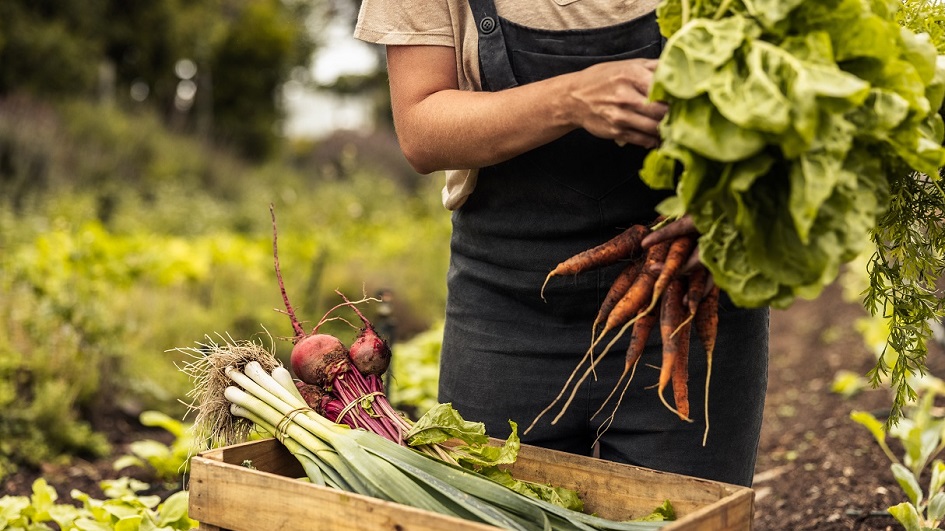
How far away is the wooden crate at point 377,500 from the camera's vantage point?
1436 millimetres

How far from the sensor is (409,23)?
1832 mm

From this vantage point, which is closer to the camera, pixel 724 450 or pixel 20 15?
pixel 724 450

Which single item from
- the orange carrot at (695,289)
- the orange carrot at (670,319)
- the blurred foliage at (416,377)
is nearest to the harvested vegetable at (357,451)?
the orange carrot at (670,319)

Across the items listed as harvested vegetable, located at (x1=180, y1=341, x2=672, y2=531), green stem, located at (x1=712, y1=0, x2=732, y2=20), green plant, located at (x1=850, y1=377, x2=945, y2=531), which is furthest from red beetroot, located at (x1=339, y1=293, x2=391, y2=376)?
green plant, located at (x1=850, y1=377, x2=945, y2=531)

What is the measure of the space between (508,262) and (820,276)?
0.84m

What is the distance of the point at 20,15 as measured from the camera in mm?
11148

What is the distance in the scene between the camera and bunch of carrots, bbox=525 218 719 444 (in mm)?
1504

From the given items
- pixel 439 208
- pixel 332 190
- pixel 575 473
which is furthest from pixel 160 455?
pixel 332 190

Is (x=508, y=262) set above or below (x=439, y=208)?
above

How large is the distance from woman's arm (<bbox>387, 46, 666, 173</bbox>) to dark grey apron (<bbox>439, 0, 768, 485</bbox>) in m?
0.16

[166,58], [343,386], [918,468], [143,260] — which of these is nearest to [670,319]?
[343,386]

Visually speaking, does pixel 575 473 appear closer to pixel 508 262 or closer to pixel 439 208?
pixel 508 262

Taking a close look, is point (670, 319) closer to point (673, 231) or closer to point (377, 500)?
point (673, 231)

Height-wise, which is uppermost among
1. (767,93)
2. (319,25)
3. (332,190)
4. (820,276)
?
(767,93)
